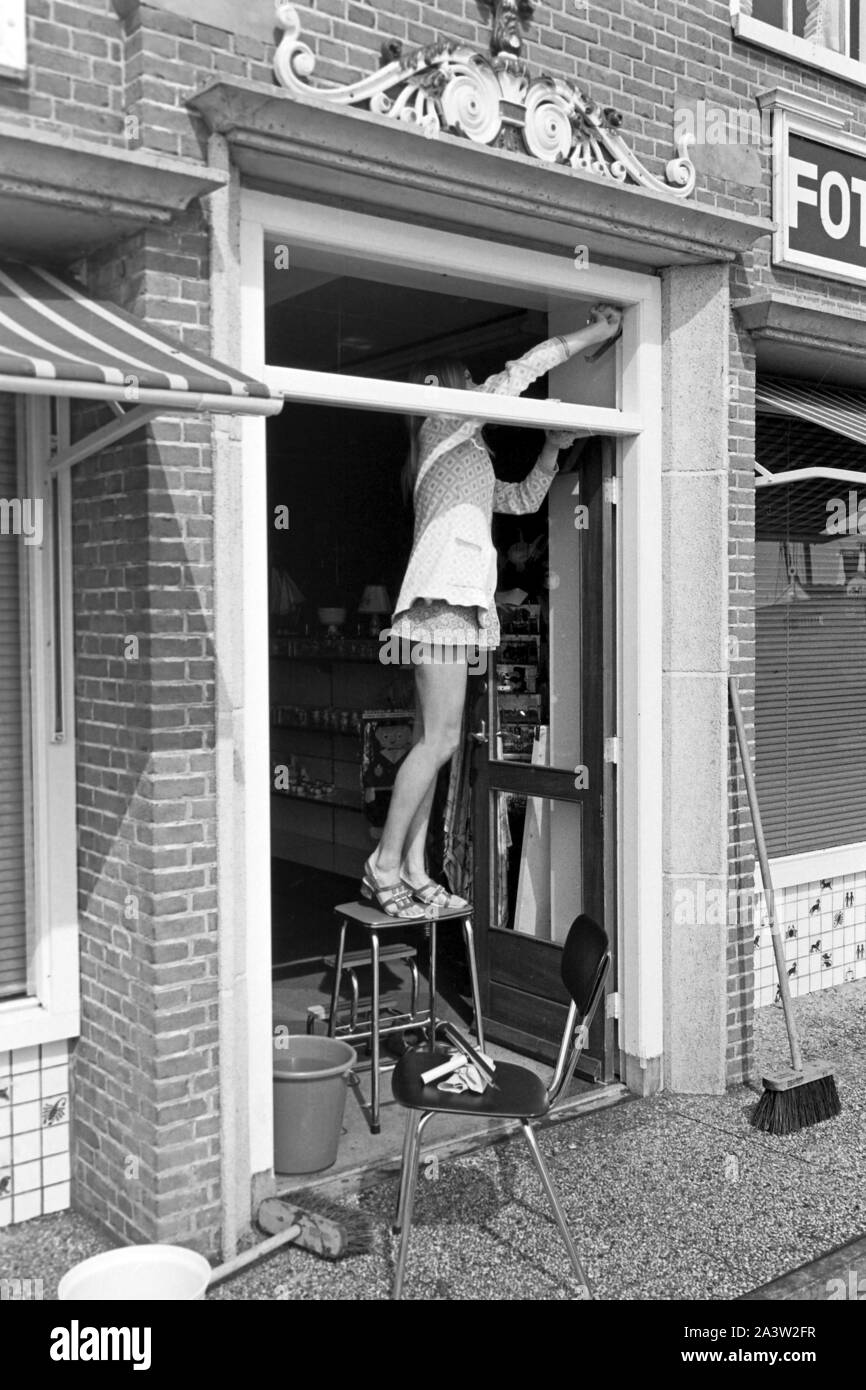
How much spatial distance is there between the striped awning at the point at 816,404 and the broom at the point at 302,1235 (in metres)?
4.01

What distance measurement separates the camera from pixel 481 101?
4512 millimetres

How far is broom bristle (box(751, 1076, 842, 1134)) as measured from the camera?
5035mm

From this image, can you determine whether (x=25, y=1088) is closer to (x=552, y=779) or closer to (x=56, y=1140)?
(x=56, y=1140)

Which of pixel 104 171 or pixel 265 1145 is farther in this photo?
pixel 265 1145

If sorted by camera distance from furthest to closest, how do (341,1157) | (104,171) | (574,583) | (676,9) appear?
1. (574,583)
2. (676,9)
3. (341,1157)
4. (104,171)

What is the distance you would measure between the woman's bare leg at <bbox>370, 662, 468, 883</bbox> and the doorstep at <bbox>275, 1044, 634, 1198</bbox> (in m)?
0.93

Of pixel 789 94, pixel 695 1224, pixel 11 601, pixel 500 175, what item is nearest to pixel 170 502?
pixel 11 601

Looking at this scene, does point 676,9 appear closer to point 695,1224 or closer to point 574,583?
point 574,583

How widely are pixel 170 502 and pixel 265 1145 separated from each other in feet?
6.90

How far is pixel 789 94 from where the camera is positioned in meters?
5.70

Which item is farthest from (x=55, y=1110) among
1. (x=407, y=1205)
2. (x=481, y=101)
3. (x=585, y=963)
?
(x=481, y=101)

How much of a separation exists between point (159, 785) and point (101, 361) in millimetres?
1300

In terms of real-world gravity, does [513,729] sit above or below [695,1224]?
above
